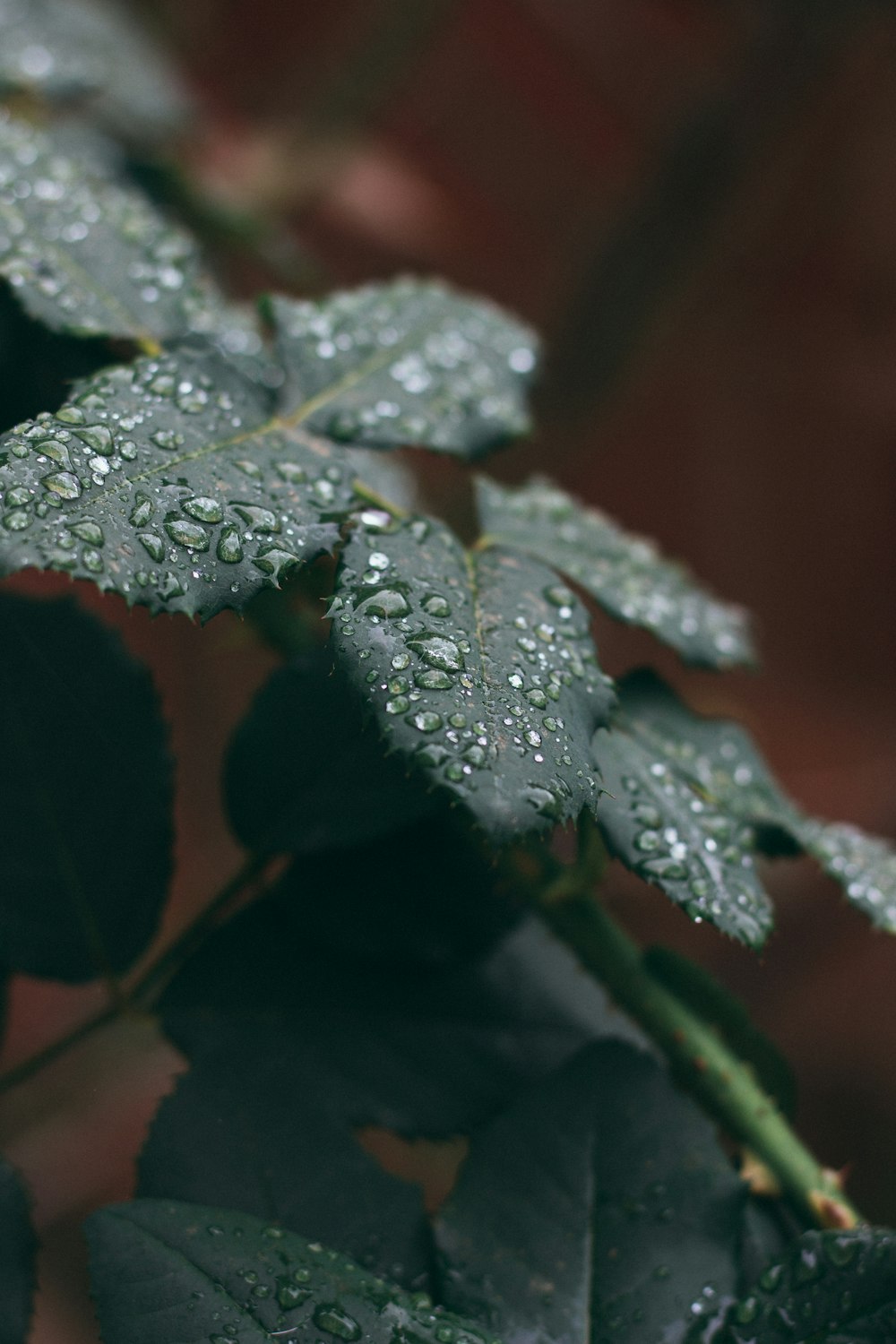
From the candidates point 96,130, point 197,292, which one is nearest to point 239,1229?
point 197,292

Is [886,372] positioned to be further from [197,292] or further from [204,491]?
[204,491]

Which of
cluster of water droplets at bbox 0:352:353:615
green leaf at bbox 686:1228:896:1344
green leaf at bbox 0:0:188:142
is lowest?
green leaf at bbox 686:1228:896:1344

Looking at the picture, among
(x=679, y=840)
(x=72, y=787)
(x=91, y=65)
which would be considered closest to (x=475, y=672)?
(x=679, y=840)

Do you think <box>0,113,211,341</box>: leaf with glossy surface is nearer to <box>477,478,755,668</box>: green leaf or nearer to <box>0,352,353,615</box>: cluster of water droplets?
<box>0,352,353,615</box>: cluster of water droplets

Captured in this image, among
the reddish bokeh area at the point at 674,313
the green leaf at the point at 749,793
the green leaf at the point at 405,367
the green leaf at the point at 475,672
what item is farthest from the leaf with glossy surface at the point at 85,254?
the reddish bokeh area at the point at 674,313

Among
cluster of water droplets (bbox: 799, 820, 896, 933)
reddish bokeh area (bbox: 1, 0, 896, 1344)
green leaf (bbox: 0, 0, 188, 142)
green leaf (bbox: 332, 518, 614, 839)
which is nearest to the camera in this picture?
green leaf (bbox: 332, 518, 614, 839)

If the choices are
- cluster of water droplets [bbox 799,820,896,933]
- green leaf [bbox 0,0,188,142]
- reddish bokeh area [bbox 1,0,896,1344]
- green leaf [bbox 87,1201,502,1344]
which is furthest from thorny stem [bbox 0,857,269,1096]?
reddish bokeh area [bbox 1,0,896,1344]

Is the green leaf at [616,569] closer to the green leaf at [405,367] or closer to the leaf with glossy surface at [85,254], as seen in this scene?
the green leaf at [405,367]
